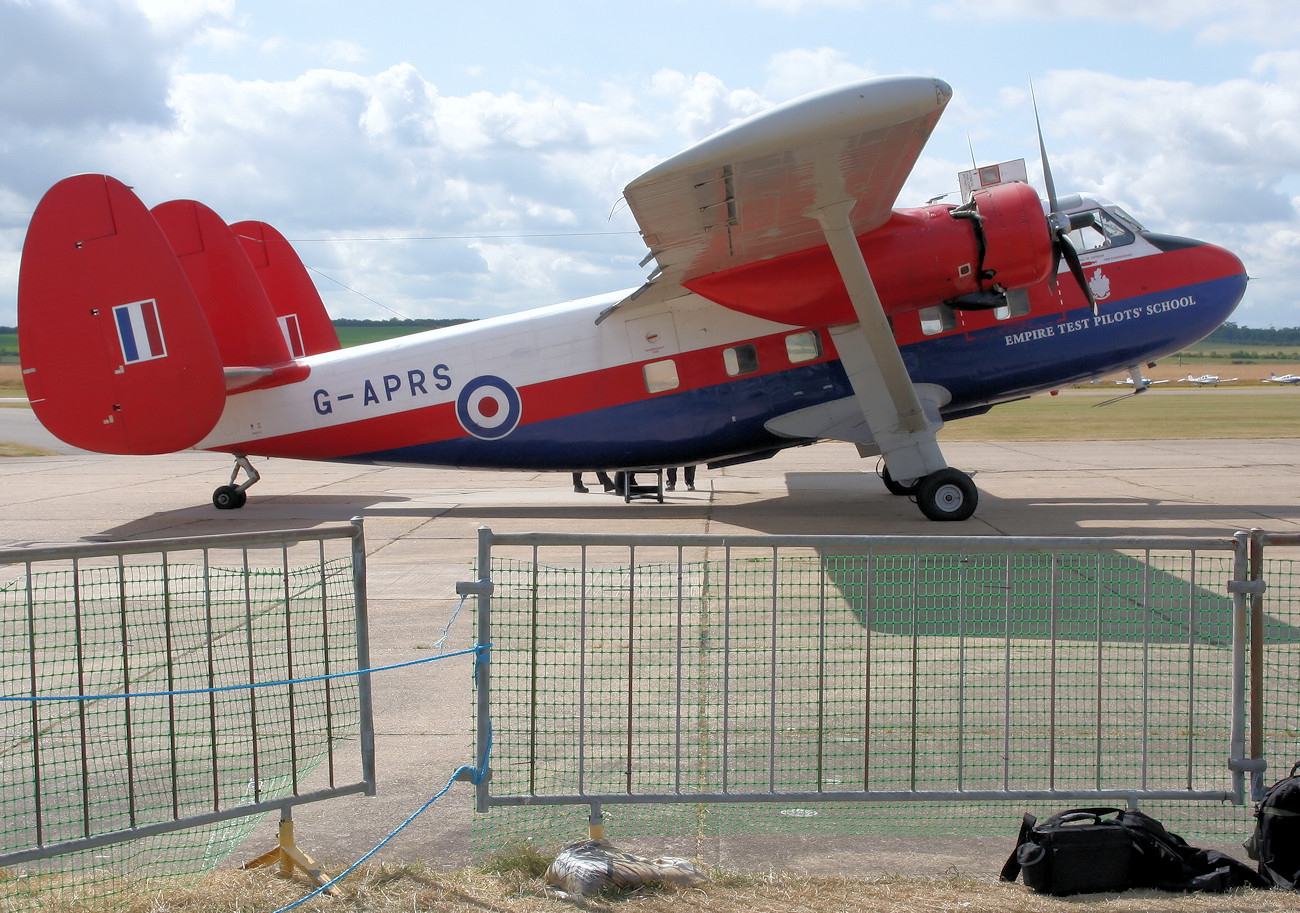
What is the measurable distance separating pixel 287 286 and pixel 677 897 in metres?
15.3

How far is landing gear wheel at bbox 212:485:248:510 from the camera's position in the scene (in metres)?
15.9

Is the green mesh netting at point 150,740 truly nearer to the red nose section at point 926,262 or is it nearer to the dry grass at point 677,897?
the dry grass at point 677,897

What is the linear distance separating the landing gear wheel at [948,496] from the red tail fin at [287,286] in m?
9.97

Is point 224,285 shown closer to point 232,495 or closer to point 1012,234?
point 232,495

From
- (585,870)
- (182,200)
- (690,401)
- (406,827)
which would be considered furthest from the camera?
(182,200)

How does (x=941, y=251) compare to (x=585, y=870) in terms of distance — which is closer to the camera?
(x=585, y=870)

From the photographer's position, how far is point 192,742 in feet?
18.6

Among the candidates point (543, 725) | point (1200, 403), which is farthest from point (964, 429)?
point (543, 725)

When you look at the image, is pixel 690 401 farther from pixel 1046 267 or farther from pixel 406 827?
pixel 406 827

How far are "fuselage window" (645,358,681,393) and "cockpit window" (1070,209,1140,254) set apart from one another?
5573mm

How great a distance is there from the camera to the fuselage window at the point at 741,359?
13.5 metres

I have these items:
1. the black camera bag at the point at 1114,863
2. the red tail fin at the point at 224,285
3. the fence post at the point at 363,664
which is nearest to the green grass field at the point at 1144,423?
the red tail fin at the point at 224,285

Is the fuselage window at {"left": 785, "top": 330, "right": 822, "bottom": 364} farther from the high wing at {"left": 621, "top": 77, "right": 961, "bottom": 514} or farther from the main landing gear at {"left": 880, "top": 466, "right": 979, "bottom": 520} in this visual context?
the main landing gear at {"left": 880, "top": 466, "right": 979, "bottom": 520}

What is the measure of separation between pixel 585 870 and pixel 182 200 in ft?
45.3
